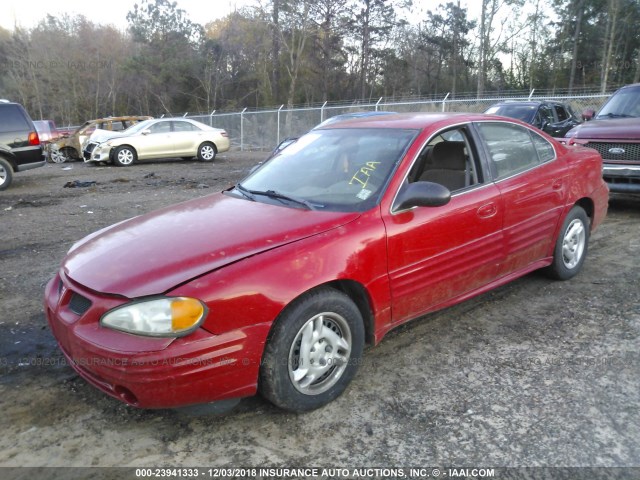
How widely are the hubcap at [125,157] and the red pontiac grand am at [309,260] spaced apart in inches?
507

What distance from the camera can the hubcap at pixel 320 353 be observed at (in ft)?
8.77

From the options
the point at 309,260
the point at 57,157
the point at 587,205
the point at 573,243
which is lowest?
the point at 57,157

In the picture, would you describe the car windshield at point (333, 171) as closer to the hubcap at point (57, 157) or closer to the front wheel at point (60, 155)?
the front wheel at point (60, 155)

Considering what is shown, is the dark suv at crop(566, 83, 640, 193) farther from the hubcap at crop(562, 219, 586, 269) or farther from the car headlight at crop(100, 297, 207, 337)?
the car headlight at crop(100, 297, 207, 337)

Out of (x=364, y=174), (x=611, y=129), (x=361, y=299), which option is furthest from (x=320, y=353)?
(x=611, y=129)

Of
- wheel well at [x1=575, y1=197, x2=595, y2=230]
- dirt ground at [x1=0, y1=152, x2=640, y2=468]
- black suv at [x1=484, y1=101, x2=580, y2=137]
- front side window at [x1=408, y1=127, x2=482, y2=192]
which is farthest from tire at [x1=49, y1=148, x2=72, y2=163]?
wheel well at [x1=575, y1=197, x2=595, y2=230]

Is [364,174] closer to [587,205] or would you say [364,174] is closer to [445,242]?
[445,242]

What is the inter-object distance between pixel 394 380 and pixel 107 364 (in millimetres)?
1634

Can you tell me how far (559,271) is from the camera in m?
4.50

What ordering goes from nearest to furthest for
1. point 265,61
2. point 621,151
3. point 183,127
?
point 621,151 < point 183,127 < point 265,61

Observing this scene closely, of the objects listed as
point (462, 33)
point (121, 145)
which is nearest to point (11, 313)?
point (121, 145)

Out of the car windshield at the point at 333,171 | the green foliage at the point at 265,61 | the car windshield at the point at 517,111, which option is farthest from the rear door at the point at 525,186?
the green foliage at the point at 265,61

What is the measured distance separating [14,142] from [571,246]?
1123 centimetres

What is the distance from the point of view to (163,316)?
7.63 ft
